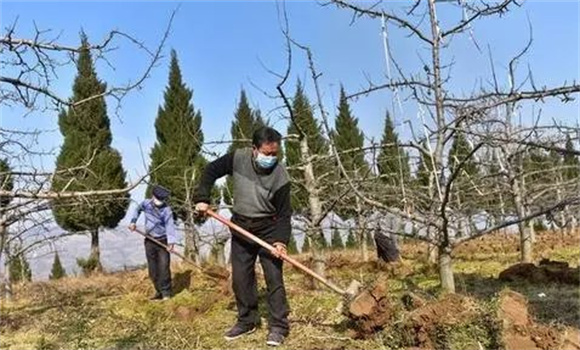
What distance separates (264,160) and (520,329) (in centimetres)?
227

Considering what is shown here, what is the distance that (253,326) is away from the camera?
18.1 ft

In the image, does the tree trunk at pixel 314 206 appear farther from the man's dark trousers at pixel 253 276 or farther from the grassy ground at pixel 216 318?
the man's dark trousers at pixel 253 276

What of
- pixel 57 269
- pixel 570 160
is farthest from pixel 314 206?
pixel 57 269

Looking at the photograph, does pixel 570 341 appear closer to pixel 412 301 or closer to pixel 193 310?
pixel 412 301

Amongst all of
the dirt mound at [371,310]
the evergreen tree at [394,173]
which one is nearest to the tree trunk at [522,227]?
the evergreen tree at [394,173]

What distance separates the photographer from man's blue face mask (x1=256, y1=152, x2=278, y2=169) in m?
5.16

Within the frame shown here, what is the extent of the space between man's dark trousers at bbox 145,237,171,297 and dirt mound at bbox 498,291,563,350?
5616 mm

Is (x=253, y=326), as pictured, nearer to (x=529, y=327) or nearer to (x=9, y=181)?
(x=529, y=327)

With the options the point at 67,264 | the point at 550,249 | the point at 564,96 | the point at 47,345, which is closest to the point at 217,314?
the point at 47,345

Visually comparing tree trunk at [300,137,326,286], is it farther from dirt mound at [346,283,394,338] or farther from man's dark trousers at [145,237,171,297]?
dirt mound at [346,283,394,338]

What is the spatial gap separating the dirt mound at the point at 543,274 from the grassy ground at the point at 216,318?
21cm

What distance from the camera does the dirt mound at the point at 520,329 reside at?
13.0 feet

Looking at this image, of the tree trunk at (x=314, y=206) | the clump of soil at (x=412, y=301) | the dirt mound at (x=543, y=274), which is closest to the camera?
the clump of soil at (x=412, y=301)

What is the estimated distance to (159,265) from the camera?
9031 millimetres
